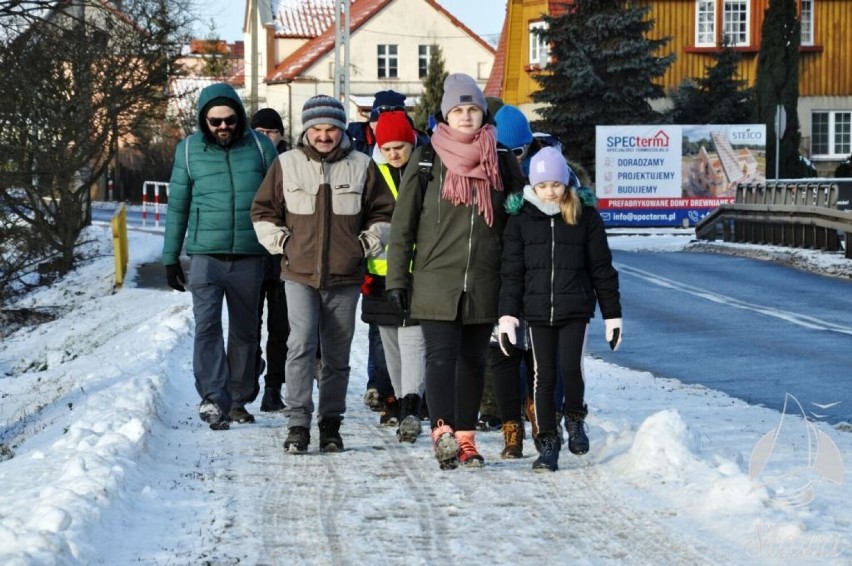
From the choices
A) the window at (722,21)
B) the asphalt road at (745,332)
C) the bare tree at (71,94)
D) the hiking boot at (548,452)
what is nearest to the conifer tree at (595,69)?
the window at (722,21)

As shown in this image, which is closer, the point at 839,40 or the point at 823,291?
the point at 823,291

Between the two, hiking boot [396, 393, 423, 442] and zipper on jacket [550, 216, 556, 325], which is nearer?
zipper on jacket [550, 216, 556, 325]

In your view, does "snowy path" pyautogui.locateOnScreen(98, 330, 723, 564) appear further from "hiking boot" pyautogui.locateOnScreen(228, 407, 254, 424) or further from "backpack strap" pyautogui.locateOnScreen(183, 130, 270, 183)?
"backpack strap" pyautogui.locateOnScreen(183, 130, 270, 183)

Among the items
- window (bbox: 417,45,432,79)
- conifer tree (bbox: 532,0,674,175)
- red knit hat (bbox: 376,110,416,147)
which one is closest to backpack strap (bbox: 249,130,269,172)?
red knit hat (bbox: 376,110,416,147)

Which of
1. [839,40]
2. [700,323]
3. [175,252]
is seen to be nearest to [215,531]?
[175,252]

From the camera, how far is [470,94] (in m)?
7.45

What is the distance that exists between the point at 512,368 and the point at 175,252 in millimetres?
2314

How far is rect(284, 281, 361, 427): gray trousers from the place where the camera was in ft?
26.6

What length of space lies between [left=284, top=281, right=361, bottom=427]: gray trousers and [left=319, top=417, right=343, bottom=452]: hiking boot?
0.03 meters

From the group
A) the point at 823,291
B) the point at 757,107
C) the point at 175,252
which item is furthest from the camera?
the point at 757,107

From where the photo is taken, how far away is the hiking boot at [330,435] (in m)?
8.05

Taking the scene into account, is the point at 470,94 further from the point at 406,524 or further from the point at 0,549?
the point at 0,549

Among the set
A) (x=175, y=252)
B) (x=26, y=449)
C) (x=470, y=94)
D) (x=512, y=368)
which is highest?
(x=470, y=94)

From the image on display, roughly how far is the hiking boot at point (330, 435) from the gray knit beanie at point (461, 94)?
1.81 meters
